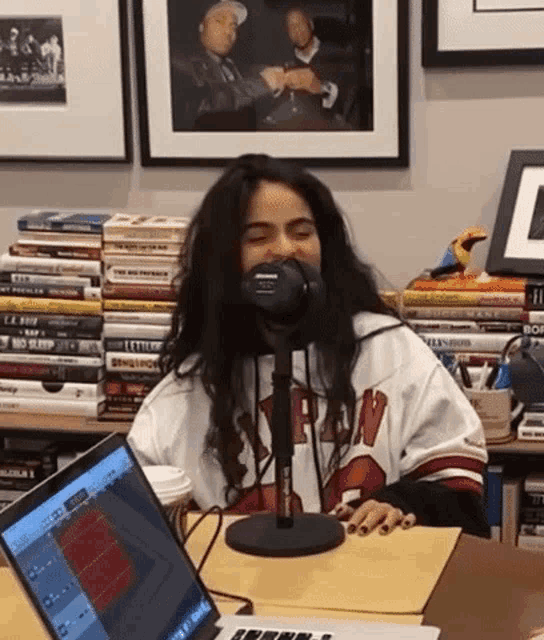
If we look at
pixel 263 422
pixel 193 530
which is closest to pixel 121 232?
pixel 263 422

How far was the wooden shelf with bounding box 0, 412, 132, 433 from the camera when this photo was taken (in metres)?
2.90

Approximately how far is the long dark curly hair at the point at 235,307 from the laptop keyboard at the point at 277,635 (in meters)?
0.79

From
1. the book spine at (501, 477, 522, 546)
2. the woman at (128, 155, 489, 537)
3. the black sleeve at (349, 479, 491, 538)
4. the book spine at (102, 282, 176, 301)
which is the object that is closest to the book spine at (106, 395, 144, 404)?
the book spine at (102, 282, 176, 301)

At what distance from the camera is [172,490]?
162 cm

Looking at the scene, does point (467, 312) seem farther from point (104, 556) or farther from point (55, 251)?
point (104, 556)

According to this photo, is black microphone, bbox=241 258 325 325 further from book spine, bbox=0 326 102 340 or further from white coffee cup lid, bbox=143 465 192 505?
book spine, bbox=0 326 102 340

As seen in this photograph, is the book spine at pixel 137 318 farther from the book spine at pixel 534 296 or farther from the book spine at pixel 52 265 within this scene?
the book spine at pixel 534 296

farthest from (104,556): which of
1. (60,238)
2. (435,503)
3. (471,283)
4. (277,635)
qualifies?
(60,238)

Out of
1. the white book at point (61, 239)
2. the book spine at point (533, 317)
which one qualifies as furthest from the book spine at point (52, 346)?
the book spine at point (533, 317)

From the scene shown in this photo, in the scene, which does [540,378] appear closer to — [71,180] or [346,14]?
[346,14]

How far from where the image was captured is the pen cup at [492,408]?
2716 mm

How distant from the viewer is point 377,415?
2.25 meters

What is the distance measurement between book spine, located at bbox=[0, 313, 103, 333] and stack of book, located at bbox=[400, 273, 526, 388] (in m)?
0.71

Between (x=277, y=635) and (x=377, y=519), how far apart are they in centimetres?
40
